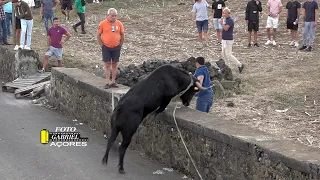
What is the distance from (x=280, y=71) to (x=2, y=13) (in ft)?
29.8

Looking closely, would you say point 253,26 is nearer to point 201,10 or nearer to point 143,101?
point 201,10

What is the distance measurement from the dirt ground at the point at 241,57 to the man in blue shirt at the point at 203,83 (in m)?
1.35

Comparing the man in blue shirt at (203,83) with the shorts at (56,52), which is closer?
the man in blue shirt at (203,83)

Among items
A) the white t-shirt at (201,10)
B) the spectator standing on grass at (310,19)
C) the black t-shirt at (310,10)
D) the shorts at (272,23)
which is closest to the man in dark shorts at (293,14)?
the shorts at (272,23)

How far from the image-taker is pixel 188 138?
9.22 m

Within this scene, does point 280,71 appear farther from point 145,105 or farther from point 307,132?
point 145,105

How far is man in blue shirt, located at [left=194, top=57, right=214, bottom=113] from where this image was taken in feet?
36.7

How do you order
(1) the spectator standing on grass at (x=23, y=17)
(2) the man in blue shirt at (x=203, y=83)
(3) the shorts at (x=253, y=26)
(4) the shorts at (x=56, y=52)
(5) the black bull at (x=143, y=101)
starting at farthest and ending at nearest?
(3) the shorts at (x=253, y=26) < (1) the spectator standing on grass at (x=23, y=17) < (4) the shorts at (x=56, y=52) < (2) the man in blue shirt at (x=203, y=83) < (5) the black bull at (x=143, y=101)

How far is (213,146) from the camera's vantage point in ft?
28.1

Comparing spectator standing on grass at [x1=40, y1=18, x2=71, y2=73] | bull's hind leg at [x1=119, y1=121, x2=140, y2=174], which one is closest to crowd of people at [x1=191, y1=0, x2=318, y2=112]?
spectator standing on grass at [x1=40, y1=18, x2=71, y2=73]

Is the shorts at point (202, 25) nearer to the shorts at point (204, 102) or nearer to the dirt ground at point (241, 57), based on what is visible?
the dirt ground at point (241, 57)

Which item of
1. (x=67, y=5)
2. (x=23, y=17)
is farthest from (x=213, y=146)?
(x=67, y=5)

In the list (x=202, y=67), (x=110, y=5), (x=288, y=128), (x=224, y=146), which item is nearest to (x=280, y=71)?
(x=288, y=128)

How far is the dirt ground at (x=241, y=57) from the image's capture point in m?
13.1
